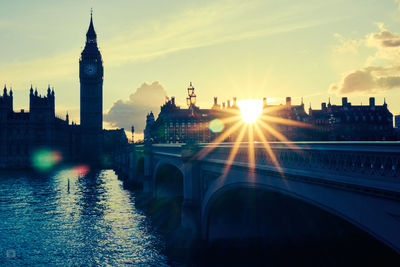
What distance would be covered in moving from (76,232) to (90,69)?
150524 millimetres

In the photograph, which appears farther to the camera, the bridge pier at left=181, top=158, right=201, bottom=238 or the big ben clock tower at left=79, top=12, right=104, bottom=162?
the big ben clock tower at left=79, top=12, right=104, bottom=162

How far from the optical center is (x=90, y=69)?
177m

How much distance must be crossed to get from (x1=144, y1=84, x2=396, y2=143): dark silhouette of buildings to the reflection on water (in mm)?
63527

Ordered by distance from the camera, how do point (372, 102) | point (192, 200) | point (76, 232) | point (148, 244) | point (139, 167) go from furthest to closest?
point (372, 102) → point (139, 167) → point (76, 232) → point (148, 244) → point (192, 200)

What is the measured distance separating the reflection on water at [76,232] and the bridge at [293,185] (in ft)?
16.8

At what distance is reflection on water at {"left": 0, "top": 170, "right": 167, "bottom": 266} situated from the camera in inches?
1107

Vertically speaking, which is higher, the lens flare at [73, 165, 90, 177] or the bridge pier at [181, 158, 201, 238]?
the bridge pier at [181, 158, 201, 238]

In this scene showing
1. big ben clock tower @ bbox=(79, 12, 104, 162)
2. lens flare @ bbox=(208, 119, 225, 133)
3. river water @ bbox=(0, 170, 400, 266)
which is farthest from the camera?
big ben clock tower @ bbox=(79, 12, 104, 162)

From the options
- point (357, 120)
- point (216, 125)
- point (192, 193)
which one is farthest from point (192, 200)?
point (216, 125)

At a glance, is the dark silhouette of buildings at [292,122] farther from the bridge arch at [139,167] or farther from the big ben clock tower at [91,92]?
the big ben clock tower at [91,92]

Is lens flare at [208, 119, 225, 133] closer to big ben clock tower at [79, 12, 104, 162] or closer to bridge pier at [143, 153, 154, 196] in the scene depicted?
big ben clock tower at [79, 12, 104, 162]

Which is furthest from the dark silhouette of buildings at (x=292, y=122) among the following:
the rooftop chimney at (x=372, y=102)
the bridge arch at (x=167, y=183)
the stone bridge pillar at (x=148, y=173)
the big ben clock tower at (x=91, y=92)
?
the bridge arch at (x=167, y=183)

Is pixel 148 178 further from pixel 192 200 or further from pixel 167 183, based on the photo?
pixel 192 200

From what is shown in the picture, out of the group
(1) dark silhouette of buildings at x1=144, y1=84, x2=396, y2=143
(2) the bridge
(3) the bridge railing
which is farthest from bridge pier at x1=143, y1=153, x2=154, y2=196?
(1) dark silhouette of buildings at x1=144, y1=84, x2=396, y2=143
